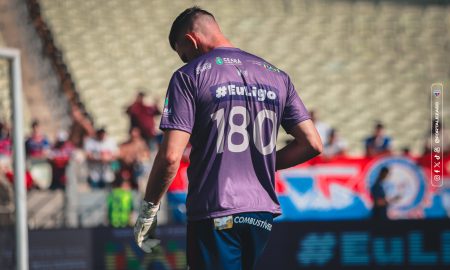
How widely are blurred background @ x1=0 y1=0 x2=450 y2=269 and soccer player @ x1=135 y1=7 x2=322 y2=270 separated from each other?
5.52 metres

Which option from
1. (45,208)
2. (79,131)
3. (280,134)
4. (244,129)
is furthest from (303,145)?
(280,134)

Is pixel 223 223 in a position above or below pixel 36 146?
below

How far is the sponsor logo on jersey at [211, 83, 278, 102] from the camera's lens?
399 cm

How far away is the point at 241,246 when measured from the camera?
13.4 ft

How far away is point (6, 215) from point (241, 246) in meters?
6.24

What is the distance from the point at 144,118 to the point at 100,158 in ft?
3.65

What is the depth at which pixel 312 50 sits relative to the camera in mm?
19766

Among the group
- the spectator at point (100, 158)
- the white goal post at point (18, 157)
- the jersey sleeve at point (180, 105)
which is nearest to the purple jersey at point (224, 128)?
the jersey sleeve at point (180, 105)

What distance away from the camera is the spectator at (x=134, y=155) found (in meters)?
13.4

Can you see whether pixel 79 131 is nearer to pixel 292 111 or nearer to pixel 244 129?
pixel 292 111

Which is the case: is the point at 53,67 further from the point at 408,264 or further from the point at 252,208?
the point at 252,208

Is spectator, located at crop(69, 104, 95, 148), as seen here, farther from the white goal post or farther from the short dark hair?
the short dark hair

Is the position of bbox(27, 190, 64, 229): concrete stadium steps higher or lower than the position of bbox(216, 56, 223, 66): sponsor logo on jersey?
lower

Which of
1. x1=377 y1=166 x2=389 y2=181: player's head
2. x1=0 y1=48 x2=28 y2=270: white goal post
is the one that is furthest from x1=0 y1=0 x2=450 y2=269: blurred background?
x1=0 y1=48 x2=28 y2=270: white goal post
